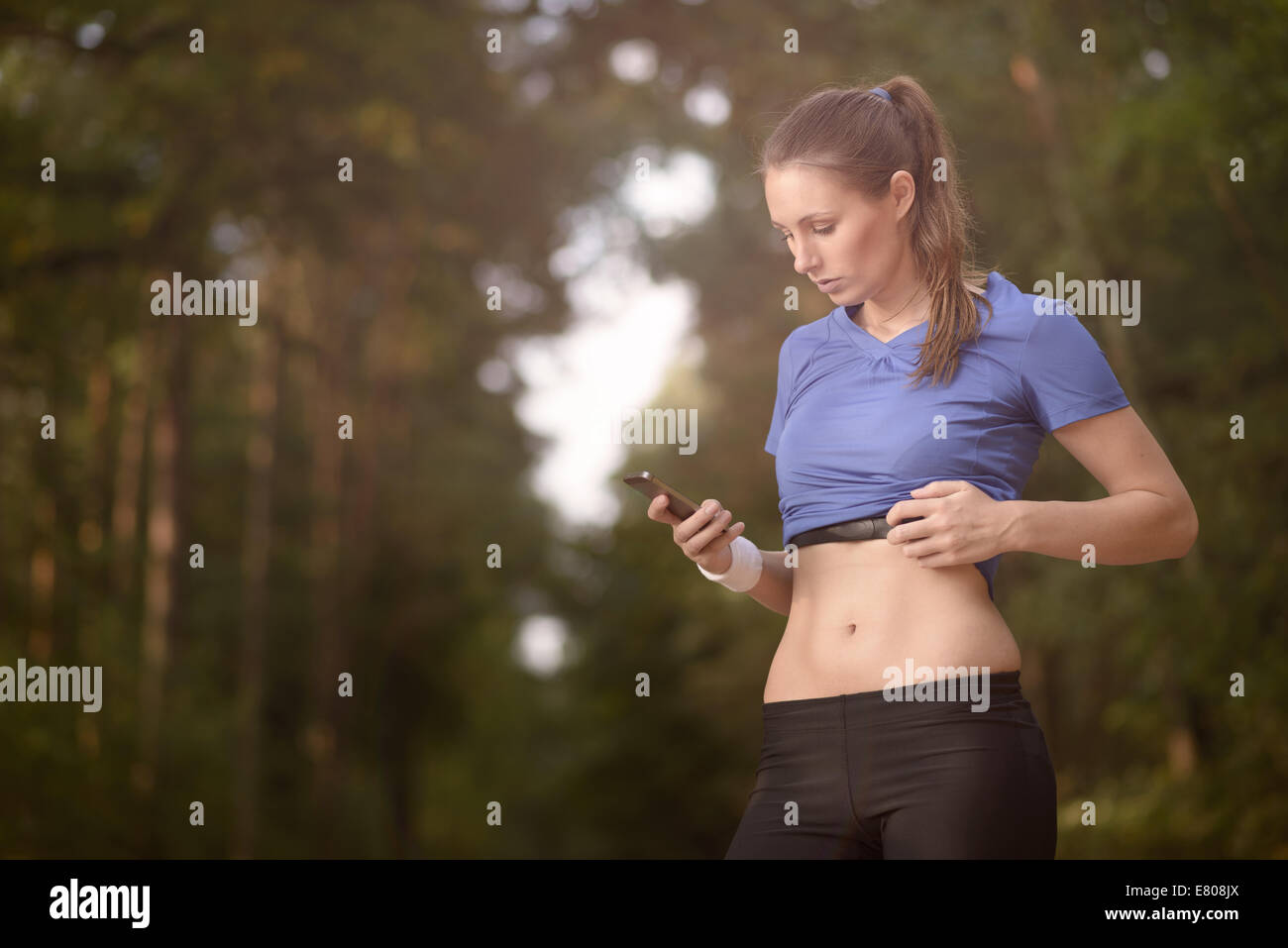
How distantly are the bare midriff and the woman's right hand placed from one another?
0.16 meters

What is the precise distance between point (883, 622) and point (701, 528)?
13.7 inches

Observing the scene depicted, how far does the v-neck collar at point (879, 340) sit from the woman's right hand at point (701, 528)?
37 centimetres

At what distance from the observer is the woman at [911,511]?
6.77 feet

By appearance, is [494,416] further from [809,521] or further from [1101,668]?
[809,521]

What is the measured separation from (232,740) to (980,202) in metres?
10.6

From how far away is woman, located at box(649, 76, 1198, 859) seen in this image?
2.06m

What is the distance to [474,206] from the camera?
1398cm

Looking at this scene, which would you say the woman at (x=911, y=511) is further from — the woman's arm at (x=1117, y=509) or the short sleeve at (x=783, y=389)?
the short sleeve at (x=783, y=389)

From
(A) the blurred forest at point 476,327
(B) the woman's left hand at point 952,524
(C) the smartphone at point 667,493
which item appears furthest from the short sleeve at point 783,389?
(A) the blurred forest at point 476,327

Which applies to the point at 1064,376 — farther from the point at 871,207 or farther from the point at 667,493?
the point at 667,493

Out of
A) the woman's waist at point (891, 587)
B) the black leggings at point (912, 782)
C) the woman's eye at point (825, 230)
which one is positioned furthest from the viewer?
the woman's eye at point (825, 230)

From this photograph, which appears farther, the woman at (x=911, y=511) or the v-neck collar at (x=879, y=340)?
the v-neck collar at (x=879, y=340)

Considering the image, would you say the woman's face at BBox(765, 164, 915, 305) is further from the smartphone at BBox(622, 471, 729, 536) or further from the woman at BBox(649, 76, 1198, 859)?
the smartphone at BBox(622, 471, 729, 536)
